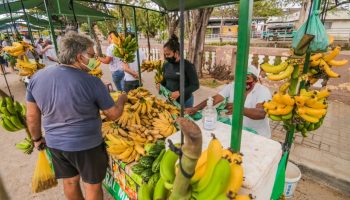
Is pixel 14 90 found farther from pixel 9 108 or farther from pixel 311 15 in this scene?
pixel 311 15

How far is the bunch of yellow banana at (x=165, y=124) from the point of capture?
2.26 m

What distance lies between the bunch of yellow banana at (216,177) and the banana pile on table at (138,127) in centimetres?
111

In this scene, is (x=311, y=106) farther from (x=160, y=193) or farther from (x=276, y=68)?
(x=160, y=193)

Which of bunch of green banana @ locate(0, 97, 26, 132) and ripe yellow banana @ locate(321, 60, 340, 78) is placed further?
bunch of green banana @ locate(0, 97, 26, 132)

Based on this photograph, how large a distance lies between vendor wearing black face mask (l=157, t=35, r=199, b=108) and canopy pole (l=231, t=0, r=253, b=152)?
1877mm

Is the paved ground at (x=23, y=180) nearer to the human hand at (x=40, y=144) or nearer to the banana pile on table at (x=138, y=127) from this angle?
the human hand at (x=40, y=144)

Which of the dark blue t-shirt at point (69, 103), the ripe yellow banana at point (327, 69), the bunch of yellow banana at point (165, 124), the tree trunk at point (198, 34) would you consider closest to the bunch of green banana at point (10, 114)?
the dark blue t-shirt at point (69, 103)

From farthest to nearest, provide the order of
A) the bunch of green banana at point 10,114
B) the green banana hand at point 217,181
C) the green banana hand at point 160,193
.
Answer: the bunch of green banana at point 10,114, the green banana hand at point 160,193, the green banana hand at point 217,181

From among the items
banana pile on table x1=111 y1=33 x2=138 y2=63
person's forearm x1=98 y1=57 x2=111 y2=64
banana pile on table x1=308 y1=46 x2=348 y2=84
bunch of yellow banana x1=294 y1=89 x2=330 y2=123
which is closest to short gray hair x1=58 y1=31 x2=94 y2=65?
banana pile on table x1=111 y1=33 x2=138 y2=63

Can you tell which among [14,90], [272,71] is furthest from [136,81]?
[14,90]

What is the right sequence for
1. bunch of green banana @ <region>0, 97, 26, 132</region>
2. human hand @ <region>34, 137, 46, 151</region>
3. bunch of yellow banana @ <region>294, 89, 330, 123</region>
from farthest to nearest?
bunch of green banana @ <region>0, 97, 26, 132</region>
human hand @ <region>34, 137, 46, 151</region>
bunch of yellow banana @ <region>294, 89, 330, 123</region>

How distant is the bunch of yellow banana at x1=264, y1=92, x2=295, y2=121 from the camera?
1495 mm

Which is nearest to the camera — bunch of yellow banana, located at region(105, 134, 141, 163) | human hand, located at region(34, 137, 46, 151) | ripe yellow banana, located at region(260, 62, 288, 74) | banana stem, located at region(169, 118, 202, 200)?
banana stem, located at region(169, 118, 202, 200)

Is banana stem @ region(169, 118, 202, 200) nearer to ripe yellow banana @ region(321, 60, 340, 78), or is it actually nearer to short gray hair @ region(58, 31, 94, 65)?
short gray hair @ region(58, 31, 94, 65)
